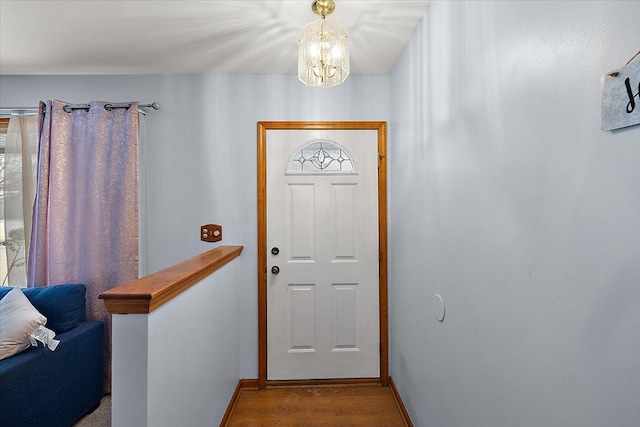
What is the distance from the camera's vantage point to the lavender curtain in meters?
2.34

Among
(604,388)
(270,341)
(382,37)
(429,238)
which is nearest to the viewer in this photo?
(604,388)

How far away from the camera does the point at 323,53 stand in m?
1.42

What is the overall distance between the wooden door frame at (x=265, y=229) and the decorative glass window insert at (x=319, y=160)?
16cm

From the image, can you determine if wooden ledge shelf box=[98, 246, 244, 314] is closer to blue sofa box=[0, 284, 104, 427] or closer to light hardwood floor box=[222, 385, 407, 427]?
blue sofa box=[0, 284, 104, 427]

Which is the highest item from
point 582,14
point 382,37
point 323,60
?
point 382,37

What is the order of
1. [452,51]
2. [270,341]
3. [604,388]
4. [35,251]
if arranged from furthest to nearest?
1. [270,341]
2. [35,251]
3. [452,51]
4. [604,388]

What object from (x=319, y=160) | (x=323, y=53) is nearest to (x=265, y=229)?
(x=319, y=160)

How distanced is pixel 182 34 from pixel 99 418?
254 cm

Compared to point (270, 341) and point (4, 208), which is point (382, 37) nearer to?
point (270, 341)

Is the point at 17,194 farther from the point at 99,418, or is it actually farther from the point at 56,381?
the point at 99,418

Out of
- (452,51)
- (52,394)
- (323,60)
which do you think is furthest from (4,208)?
(452,51)

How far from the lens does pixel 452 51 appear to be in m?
1.37

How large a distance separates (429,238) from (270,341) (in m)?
1.55

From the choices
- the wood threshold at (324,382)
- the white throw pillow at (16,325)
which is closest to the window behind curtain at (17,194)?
the white throw pillow at (16,325)
